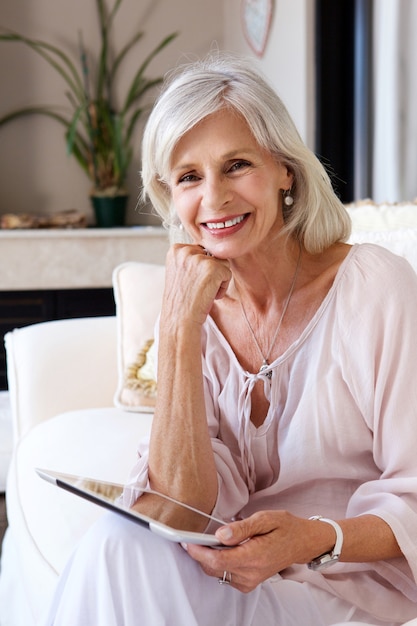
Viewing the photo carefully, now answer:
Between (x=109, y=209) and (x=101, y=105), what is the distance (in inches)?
21.6

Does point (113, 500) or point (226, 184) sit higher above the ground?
point (226, 184)

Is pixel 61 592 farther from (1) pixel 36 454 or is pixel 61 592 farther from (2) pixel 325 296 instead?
(1) pixel 36 454

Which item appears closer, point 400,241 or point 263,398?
point 263,398

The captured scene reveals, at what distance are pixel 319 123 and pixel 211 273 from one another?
252cm

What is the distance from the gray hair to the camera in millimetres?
1315

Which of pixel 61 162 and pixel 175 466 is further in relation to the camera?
pixel 61 162

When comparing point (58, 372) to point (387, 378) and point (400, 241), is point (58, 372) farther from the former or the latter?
point (387, 378)

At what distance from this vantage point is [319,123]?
3707 millimetres

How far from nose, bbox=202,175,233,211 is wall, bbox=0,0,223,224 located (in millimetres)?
3695

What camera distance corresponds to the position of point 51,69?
482cm

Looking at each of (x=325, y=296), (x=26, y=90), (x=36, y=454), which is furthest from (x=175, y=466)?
(x=26, y=90)

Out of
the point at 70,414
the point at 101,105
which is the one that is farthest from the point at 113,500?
the point at 101,105

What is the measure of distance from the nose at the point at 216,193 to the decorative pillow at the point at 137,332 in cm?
93

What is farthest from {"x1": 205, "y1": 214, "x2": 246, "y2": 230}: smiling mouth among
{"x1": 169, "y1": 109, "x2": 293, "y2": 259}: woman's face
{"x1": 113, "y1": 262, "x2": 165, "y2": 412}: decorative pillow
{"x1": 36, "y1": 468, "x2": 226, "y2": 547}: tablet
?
{"x1": 113, "y1": 262, "x2": 165, "y2": 412}: decorative pillow
